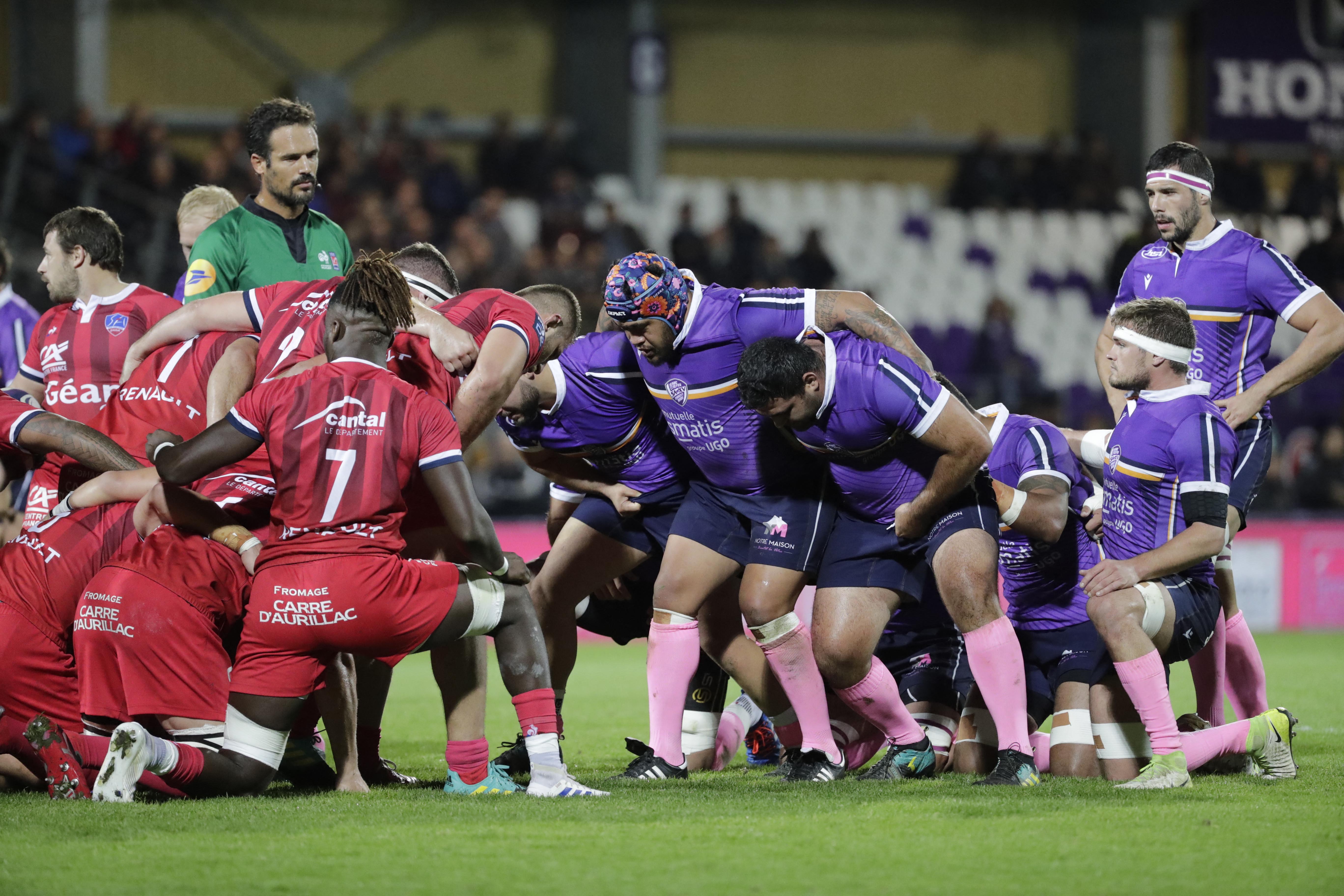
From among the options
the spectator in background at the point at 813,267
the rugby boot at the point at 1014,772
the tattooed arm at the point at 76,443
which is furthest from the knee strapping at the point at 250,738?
the spectator in background at the point at 813,267

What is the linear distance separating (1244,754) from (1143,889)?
7.90 feet

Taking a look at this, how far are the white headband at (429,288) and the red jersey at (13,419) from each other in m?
1.53

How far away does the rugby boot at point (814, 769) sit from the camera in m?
6.18

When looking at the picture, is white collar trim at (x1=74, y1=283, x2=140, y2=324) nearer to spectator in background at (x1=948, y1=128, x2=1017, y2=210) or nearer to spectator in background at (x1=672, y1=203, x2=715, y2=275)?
spectator in background at (x1=672, y1=203, x2=715, y2=275)

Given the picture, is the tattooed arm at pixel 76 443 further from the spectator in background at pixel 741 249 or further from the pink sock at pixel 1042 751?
the spectator in background at pixel 741 249

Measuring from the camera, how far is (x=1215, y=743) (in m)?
6.11

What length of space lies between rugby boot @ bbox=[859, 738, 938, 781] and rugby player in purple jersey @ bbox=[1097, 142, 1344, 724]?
1.41 metres

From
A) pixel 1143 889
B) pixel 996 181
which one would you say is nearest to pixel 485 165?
pixel 996 181

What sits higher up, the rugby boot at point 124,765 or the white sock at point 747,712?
the rugby boot at point 124,765

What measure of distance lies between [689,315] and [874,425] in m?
0.87

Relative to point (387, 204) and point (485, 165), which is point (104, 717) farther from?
point (485, 165)

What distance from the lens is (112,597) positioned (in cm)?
563

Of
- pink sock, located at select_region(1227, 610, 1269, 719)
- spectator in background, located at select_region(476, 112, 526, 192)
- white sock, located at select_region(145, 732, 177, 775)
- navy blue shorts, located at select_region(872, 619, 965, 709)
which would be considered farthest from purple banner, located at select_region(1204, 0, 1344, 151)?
white sock, located at select_region(145, 732, 177, 775)

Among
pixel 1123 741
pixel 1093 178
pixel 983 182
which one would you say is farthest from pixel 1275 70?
pixel 1123 741
